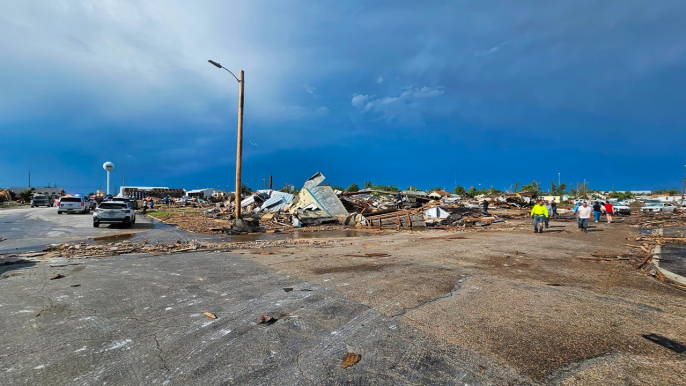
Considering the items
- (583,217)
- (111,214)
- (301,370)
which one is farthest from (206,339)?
(583,217)

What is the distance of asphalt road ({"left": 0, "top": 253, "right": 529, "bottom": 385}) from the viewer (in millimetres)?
2816

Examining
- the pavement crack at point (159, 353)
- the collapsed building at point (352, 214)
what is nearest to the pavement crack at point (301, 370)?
the pavement crack at point (159, 353)

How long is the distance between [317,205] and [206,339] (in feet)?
64.7

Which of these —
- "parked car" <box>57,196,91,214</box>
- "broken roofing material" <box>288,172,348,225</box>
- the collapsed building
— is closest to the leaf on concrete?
the collapsed building

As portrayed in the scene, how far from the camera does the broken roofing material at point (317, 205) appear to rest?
21766mm

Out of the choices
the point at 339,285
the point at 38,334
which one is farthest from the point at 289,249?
the point at 38,334

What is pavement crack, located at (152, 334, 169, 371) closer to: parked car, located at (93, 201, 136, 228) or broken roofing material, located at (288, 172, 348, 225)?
parked car, located at (93, 201, 136, 228)

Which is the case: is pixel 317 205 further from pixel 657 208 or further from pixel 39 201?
pixel 39 201

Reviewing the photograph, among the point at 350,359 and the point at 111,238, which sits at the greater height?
the point at 111,238

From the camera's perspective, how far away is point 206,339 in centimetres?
354

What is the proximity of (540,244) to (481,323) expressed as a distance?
999 centimetres

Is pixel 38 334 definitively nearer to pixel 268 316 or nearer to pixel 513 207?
pixel 268 316

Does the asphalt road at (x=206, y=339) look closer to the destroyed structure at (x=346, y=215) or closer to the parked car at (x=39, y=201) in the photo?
the destroyed structure at (x=346, y=215)

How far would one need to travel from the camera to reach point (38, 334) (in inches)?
143
